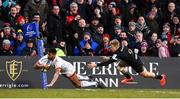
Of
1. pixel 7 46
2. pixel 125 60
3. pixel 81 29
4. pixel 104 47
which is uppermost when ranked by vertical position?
pixel 81 29

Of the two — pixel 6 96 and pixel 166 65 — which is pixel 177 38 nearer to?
pixel 166 65

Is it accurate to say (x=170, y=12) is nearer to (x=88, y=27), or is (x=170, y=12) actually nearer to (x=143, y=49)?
(x=143, y=49)

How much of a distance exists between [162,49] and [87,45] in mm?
2573

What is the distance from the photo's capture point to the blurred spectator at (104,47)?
21469 mm

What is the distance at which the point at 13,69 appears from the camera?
20.8m

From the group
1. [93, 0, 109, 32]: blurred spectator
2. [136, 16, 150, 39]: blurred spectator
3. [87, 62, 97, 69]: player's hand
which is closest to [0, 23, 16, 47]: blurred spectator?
[87, 62, 97, 69]: player's hand

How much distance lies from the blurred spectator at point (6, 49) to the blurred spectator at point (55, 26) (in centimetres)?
154

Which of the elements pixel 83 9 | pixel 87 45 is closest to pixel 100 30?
pixel 87 45

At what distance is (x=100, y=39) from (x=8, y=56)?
126 inches

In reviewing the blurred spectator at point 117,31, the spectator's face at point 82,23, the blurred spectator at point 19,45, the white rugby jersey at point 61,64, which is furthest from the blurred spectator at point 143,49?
the blurred spectator at point 19,45

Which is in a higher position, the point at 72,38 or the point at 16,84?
the point at 72,38

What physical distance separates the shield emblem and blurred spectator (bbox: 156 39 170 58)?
4.74 m

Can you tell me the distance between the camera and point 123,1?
77.5 feet

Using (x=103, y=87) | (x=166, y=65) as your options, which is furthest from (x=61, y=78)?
(x=166, y=65)
